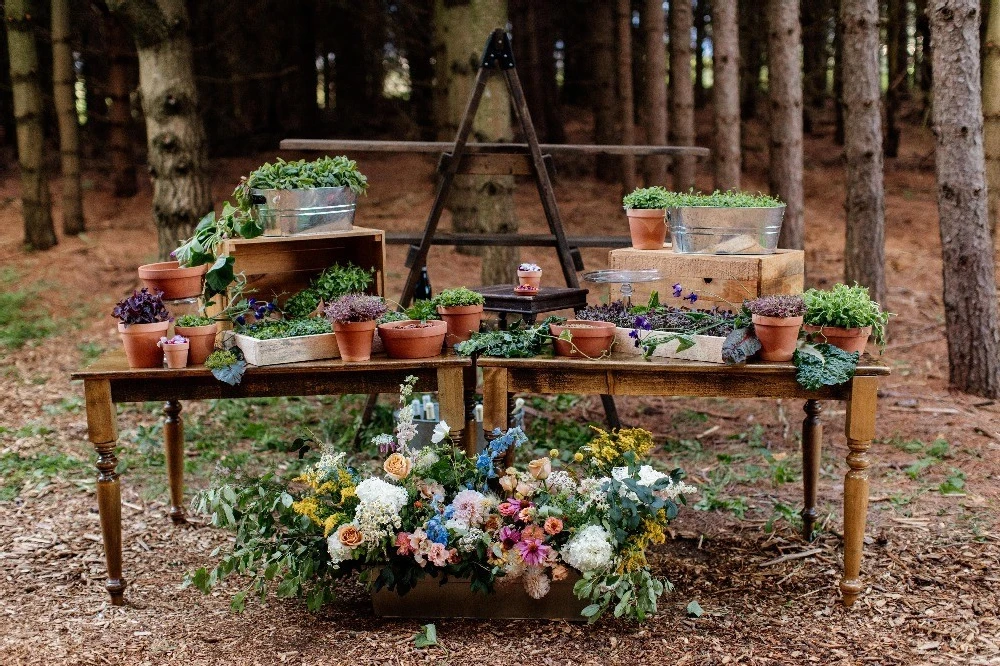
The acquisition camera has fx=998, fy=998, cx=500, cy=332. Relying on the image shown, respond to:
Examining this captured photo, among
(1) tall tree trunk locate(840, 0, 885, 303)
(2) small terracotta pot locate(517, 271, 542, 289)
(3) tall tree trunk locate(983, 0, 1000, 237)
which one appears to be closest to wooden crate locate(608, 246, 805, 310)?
(2) small terracotta pot locate(517, 271, 542, 289)

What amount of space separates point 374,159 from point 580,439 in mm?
10895

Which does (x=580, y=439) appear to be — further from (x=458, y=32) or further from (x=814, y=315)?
(x=458, y=32)

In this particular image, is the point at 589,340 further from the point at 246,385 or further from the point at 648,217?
the point at 246,385

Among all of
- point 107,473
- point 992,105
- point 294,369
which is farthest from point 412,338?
point 992,105

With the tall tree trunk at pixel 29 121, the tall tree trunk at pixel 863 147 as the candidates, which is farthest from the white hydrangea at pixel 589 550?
the tall tree trunk at pixel 29 121

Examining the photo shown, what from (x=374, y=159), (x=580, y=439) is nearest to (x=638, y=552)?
(x=580, y=439)

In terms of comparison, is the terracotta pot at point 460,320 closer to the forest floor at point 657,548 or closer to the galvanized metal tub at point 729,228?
the galvanized metal tub at point 729,228

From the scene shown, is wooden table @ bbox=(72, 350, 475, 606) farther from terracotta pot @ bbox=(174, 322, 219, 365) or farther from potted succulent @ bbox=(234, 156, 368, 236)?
potted succulent @ bbox=(234, 156, 368, 236)

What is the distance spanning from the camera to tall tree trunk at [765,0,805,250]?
29.8 feet

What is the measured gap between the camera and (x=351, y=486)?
3.95 meters

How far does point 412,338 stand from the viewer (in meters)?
4.10

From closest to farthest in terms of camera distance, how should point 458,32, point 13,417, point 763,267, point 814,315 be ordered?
point 814,315 < point 763,267 < point 13,417 < point 458,32

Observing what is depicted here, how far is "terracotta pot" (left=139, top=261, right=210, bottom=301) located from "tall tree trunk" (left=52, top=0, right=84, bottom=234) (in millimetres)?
7664

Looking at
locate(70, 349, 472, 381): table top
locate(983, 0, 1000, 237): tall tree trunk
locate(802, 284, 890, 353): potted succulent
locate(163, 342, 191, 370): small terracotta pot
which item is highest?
locate(983, 0, 1000, 237): tall tree trunk
